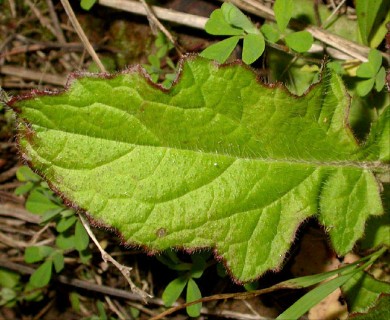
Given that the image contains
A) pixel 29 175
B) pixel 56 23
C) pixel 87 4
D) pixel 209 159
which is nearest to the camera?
pixel 209 159

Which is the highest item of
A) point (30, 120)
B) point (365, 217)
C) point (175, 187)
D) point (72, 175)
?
point (30, 120)

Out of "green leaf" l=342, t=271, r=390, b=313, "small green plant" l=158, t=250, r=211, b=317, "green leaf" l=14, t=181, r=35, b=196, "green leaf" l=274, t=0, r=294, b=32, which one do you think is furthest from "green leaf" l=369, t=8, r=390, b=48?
"green leaf" l=14, t=181, r=35, b=196

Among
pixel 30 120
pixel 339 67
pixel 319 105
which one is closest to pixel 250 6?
pixel 339 67

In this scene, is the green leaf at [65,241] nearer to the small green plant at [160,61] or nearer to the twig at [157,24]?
the small green plant at [160,61]

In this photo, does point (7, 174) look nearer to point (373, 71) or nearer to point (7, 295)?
point (7, 295)

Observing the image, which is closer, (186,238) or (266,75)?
(186,238)

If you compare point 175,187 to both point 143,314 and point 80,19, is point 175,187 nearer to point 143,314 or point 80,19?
point 143,314

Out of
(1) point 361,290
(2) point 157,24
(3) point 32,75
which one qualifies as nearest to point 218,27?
(2) point 157,24
